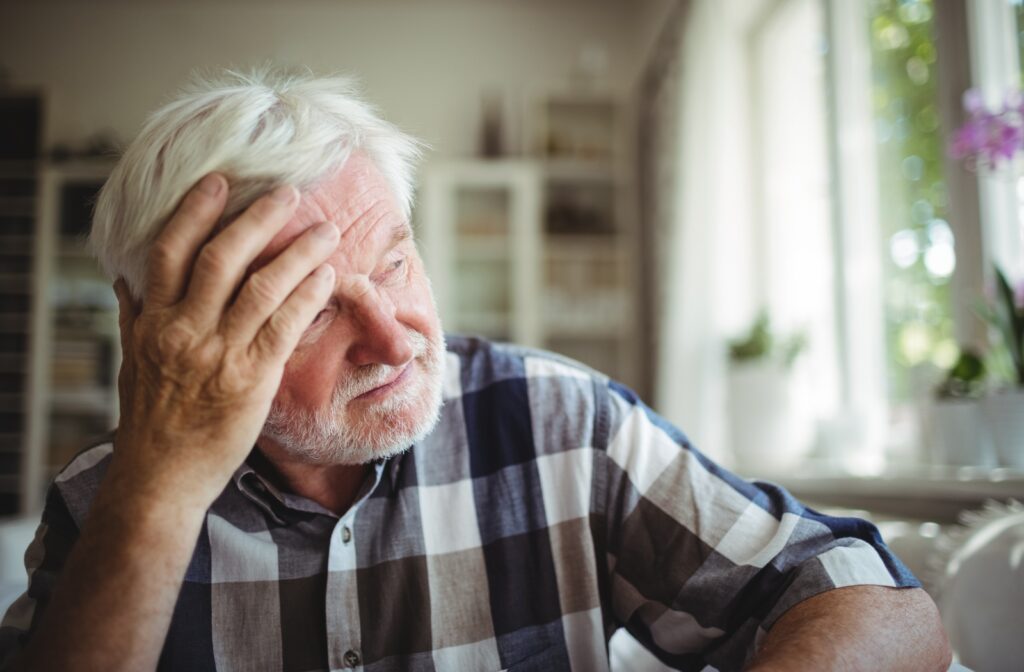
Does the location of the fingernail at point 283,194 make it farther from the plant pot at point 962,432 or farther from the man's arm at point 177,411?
the plant pot at point 962,432

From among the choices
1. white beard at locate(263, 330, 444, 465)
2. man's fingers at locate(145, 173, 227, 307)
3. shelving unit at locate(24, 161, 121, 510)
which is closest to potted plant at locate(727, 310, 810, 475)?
white beard at locate(263, 330, 444, 465)

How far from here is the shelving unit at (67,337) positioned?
4.29m

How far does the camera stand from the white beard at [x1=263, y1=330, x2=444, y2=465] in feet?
2.88

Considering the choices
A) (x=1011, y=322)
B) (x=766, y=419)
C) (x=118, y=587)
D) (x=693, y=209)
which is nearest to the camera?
(x=118, y=587)

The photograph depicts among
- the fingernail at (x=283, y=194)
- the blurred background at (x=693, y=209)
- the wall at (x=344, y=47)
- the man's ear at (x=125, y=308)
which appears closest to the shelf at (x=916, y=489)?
the blurred background at (x=693, y=209)

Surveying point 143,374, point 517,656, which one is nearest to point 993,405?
point 517,656

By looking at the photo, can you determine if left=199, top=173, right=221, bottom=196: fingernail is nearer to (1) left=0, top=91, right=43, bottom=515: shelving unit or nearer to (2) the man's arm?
(2) the man's arm

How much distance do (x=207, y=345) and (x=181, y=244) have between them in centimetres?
11

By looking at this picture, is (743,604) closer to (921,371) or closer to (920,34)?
(921,371)

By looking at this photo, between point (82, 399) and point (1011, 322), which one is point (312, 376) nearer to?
→ point (1011, 322)

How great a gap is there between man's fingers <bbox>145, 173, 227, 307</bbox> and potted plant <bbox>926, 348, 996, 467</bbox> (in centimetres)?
150

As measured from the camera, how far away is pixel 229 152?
83 centimetres

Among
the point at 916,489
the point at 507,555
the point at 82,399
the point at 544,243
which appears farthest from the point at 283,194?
the point at 82,399

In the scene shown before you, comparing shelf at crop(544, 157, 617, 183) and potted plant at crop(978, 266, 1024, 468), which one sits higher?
shelf at crop(544, 157, 617, 183)
